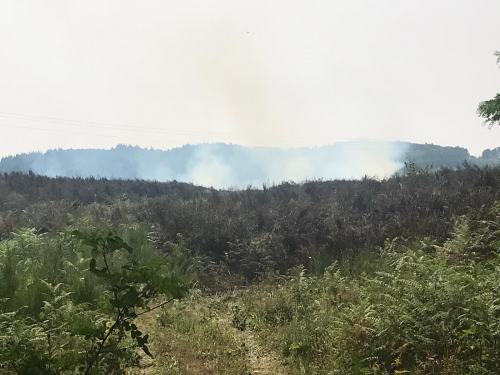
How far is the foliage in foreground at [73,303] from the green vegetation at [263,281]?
2 cm

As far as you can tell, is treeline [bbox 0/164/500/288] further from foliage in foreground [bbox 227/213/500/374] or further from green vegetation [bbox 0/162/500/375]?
foliage in foreground [bbox 227/213/500/374]

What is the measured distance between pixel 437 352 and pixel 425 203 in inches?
→ 332

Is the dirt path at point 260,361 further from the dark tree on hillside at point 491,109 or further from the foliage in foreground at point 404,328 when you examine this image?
the dark tree on hillside at point 491,109

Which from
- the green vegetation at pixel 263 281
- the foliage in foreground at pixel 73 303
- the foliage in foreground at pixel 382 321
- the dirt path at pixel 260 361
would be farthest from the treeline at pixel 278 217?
the dirt path at pixel 260 361

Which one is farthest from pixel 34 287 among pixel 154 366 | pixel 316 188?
pixel 316 188

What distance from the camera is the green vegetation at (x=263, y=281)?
13.0 feet

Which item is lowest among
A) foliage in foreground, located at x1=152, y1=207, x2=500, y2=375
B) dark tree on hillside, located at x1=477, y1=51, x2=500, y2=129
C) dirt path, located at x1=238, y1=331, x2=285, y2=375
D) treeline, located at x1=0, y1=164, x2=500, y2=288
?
dirt path, located at x1=238, y1=331, x2=285, y2=375

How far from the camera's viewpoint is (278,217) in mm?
13359

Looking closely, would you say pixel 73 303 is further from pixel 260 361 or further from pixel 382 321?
pixel 382 321

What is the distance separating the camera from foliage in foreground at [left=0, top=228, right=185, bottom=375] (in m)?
2.35

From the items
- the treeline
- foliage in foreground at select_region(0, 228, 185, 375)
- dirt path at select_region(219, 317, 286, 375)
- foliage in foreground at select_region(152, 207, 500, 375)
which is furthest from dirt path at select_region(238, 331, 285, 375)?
the treeline

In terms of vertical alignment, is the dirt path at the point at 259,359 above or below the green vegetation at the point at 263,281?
below

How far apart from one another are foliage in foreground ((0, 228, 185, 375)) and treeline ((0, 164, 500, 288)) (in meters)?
3.31

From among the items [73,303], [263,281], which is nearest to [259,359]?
[73,303]
